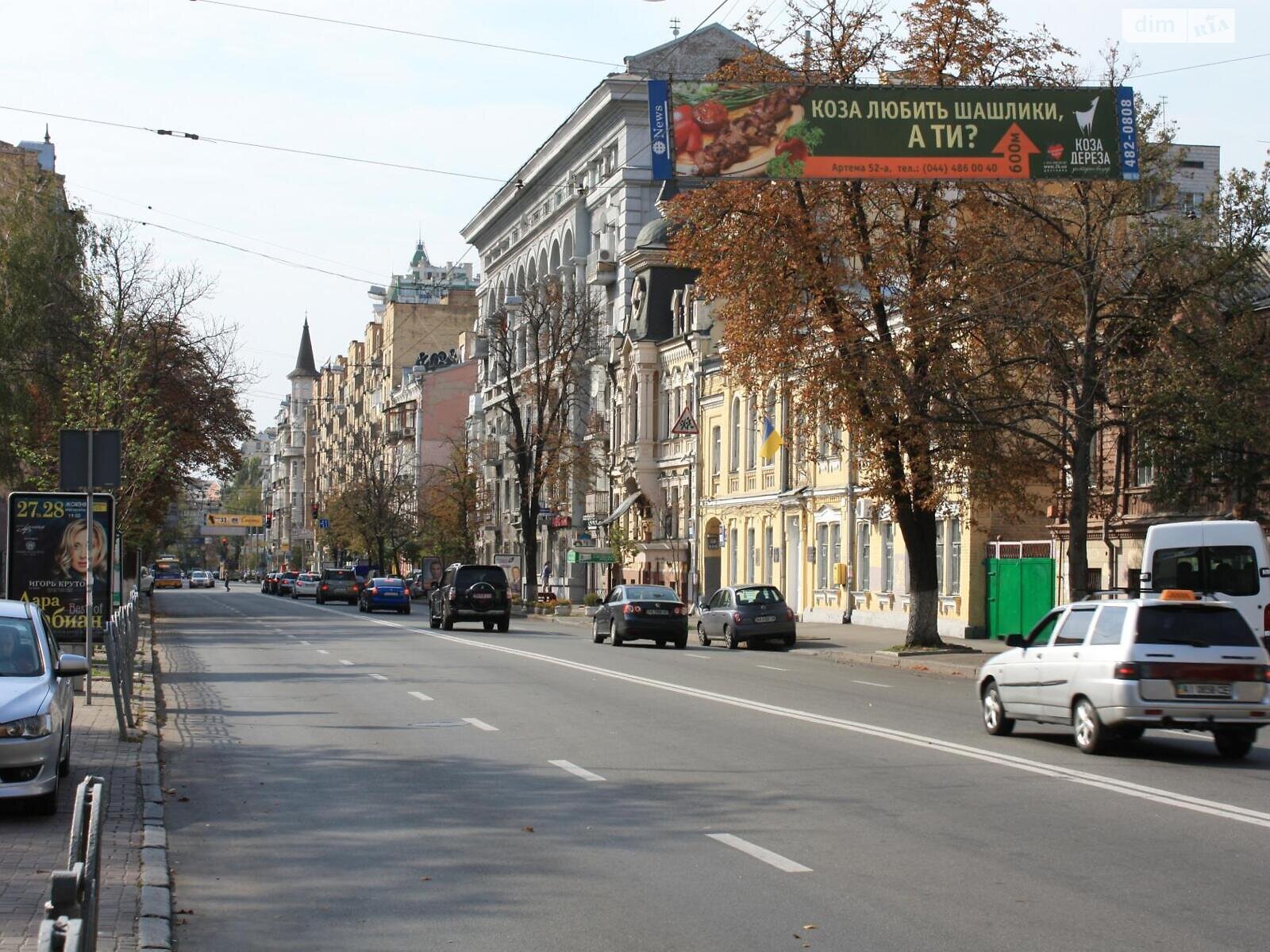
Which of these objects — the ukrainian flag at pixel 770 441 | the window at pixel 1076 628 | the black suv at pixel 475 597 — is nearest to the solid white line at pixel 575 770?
the window at pixel 1076 628

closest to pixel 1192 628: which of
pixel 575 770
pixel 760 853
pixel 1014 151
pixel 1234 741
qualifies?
pixel 1234 741

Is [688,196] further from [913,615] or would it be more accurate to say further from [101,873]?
[101,873]

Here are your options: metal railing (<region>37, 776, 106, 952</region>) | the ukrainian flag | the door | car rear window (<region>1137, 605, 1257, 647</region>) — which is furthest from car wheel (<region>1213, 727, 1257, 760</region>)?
the ukrainian flag

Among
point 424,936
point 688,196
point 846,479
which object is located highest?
point 688,196

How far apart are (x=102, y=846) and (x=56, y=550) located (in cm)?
1401

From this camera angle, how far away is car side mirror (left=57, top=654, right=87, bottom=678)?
12.3m

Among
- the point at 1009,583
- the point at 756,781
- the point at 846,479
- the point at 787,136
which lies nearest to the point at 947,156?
the point at 787,136

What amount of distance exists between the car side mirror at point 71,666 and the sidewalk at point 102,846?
0.87 metres

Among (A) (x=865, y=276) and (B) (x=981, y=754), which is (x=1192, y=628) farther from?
(A) (x=865, y=276)

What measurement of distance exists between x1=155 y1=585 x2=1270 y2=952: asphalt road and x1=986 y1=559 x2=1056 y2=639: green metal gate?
17941 mm

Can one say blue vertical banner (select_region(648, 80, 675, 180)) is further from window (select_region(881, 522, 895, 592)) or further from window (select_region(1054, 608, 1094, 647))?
window (select_region(881, 522, 895, 592))

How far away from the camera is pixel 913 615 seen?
3378 cm

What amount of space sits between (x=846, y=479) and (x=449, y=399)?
75.4 meters

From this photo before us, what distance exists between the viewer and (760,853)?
9.74m
